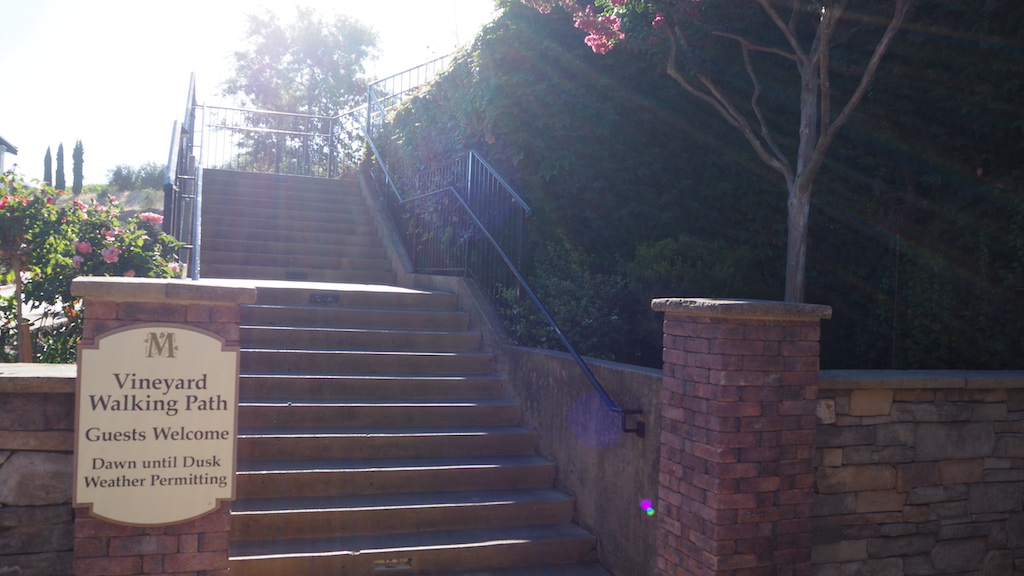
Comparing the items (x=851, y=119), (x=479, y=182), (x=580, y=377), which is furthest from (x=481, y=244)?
(x=851, y=119)

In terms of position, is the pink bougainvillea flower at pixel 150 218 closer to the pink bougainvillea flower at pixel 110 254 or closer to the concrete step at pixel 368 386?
the pink bougainvillea flower at pixel 110 254

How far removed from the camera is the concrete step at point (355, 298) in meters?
6.16

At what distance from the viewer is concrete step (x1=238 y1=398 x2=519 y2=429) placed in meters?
4.77

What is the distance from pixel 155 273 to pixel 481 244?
2.67 m

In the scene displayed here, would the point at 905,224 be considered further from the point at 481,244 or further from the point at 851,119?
the point at 481,244

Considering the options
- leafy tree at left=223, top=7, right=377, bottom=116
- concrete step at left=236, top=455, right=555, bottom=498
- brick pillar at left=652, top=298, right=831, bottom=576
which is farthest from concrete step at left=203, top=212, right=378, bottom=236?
leafy tree at left=223, top=7, right=377, bottom=116

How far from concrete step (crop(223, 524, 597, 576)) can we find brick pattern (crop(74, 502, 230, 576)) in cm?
93

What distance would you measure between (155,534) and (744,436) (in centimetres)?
233

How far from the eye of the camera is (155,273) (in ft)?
18.5

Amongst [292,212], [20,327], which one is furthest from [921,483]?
[292,212]

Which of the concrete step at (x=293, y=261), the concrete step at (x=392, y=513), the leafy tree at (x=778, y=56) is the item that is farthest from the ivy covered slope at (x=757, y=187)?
the concrete step at (x=293, y=261)

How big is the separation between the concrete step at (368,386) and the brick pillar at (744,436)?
2.36 metres

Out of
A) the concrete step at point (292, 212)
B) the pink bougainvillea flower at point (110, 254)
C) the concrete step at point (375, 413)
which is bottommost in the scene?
the concrete step at point (375, 413)

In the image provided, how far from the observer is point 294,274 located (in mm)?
8383
